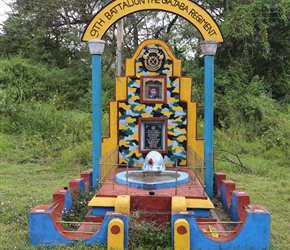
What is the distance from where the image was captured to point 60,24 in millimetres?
18359

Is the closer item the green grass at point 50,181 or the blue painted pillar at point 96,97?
the green grass at point 50,181

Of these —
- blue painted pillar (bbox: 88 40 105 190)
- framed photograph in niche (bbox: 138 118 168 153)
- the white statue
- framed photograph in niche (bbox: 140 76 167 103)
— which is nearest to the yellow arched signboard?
blue painted pillar (bbox: 88 40 105 190)

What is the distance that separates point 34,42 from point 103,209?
1428cm

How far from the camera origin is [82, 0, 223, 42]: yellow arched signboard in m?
6.98

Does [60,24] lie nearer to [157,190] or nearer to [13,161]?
[13,161]

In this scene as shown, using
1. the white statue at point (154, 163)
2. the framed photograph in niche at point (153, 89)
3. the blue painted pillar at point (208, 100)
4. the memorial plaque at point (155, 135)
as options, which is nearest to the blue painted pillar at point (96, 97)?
the white statue at point (154, 163)

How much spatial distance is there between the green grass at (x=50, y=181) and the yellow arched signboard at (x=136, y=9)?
3.52 metres

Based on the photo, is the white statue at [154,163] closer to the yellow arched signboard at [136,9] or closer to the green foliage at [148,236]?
the green foliage at [148,236]

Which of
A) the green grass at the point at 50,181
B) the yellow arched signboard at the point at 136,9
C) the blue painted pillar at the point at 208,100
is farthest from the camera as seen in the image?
the yellow arched signboard at the point at 136,9

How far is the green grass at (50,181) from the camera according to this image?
18.6ft

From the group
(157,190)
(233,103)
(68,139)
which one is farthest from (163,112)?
(233,103)

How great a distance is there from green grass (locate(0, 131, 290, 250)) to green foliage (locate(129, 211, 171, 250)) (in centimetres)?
73

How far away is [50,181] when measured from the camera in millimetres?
9312

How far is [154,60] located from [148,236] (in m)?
4.27
